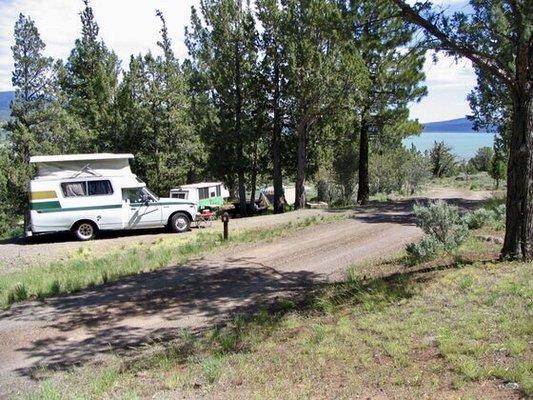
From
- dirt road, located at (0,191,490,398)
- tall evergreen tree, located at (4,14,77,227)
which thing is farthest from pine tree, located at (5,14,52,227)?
dirt road, located at (0,191,490,398)

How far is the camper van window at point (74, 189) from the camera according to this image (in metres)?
16.8

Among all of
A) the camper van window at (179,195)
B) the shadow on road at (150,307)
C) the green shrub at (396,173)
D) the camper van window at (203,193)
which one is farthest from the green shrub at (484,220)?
the green shrub at (396,173)

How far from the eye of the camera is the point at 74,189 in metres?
17.0

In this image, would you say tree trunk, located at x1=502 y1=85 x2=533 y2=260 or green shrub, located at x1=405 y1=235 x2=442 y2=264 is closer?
tree trunk, located at x1=502 y1=85 x2=533 y2=260

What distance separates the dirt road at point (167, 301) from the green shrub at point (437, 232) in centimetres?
136

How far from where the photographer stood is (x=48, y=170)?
1731 centimetres

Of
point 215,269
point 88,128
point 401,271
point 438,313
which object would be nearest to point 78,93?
point 88,128

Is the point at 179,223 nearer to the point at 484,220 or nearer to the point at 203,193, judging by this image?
the point at 484,220

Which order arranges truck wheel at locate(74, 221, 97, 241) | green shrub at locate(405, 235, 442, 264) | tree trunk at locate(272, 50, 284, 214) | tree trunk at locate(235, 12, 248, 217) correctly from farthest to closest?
tree trunk at locate(235, 12, 248, 217), tree trunk at locate(272, 50, 284, 214), truck wheel at locate(74, 221, 97, 241), green shrub at locate(405, 235, 442, 264)

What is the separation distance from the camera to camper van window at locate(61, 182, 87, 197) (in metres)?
16.8

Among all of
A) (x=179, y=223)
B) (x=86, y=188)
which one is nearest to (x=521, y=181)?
(x=179, y=223)

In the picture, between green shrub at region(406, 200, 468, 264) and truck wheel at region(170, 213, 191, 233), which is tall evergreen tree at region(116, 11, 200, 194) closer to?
truck wheel at region(170, 213, 191, 233)

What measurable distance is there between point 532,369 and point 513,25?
19.4 ft

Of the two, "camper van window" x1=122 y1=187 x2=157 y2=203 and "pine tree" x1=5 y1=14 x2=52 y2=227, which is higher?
"pine tree" x1=5 y1=14 x2=52 y2=227
